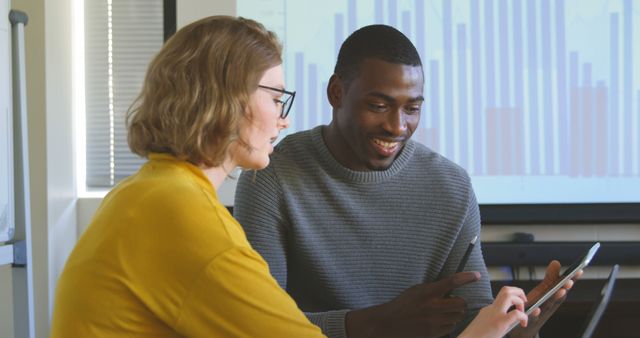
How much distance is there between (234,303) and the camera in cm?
97

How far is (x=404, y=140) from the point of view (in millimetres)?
1587

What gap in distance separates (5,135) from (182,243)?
158 cm

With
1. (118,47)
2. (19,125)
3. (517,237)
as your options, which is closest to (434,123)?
(517,237)

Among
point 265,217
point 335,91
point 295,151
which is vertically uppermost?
point 335,91

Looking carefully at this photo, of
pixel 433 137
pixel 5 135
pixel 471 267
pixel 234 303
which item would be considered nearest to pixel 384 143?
pixel 471 267

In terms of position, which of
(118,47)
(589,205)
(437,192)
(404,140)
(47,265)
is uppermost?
(118,47)

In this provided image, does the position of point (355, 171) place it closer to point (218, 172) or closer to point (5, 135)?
point (218, 172)

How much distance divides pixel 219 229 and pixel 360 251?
67 centimetres

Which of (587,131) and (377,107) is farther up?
(377,107)

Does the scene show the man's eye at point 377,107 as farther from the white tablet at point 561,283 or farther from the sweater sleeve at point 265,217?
the white tablet at point 561,283

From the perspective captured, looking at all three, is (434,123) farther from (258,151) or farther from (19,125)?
(258,151)

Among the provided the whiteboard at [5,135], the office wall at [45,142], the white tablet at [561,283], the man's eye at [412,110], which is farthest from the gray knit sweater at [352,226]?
the office wall at [45,142]

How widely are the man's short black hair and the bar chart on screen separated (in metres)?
1.44

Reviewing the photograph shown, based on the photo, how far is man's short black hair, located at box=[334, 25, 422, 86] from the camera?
1.59 metres
